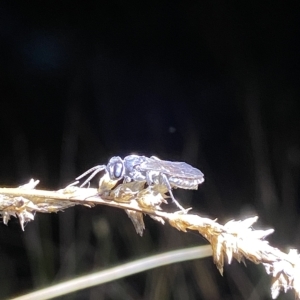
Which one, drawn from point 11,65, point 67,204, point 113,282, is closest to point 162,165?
point 67,204

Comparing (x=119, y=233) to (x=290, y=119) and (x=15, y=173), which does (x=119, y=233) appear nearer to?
(x=15, y=173)

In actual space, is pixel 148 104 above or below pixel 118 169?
above

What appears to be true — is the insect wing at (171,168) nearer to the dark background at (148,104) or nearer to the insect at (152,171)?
the insect at (152,171)

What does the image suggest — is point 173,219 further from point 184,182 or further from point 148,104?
point 148,104

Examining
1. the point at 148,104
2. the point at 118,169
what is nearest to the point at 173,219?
the point at 118,169

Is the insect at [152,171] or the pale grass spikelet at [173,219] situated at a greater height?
the insect at [152,171]

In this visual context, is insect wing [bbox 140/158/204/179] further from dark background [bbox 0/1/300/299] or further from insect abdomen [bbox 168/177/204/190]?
dark background [bbox 0/1/300/299]

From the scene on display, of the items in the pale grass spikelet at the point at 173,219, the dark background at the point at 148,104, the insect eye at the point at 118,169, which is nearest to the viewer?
the pale grass spikelet at the point at 173,219

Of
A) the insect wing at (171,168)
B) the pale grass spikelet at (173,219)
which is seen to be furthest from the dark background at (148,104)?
the pale grass spikelet at (173,219)
